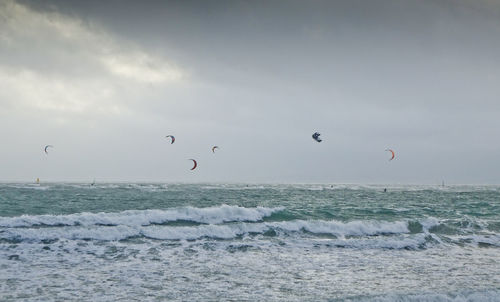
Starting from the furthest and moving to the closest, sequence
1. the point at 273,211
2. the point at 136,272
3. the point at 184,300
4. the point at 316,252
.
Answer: the point at 273,211 → the point at 316,252 → the point at 136,272 → the point at 184,300

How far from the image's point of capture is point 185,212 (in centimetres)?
2044

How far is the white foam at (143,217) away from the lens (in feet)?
55.6

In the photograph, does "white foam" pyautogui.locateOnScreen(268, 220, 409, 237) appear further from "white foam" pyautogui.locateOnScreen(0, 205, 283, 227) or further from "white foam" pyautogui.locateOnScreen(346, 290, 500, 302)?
"white foam" pyautogui.locateOnScreen(346, 290, 500, 302)

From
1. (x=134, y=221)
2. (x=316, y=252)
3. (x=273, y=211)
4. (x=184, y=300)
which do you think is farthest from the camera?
(x=273, y=211)

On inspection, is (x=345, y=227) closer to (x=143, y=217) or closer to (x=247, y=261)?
(x=247, y=261)

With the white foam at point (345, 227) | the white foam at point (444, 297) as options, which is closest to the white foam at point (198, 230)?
the white foam at point (345, 227)

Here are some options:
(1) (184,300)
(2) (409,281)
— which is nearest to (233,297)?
(1) (184,300)

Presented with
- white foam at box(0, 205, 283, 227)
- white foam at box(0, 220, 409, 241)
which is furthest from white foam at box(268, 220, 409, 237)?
white foam at box(0, 205, 283, 227)

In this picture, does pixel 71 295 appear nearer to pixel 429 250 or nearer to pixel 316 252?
pixel 316 252

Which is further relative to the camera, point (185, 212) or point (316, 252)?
point (185, 212)

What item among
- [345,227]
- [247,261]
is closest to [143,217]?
[247,261]

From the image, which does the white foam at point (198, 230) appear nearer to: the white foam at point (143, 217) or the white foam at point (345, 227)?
the white foam at point (345, 227)

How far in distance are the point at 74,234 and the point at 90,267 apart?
4.76 m

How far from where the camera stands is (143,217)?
62.6 ft
